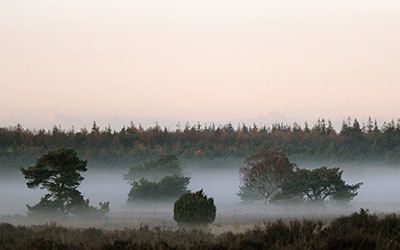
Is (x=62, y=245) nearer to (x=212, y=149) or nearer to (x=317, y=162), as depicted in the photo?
(x=317, y=162)

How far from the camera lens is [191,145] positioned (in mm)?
168125

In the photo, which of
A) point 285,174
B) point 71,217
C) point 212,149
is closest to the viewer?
point 71,217

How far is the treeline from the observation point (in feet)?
471

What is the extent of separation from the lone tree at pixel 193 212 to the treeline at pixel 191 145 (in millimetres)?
97804

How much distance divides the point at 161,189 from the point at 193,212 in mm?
24987

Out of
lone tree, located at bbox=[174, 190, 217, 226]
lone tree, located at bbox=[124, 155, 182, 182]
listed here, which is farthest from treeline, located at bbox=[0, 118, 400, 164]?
lone tree, located at bbox=[174, 190, 217, 226]

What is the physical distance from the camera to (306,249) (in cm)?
1084

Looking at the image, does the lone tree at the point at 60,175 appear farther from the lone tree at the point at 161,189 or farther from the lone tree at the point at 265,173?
the lone tree at the point at 265,173

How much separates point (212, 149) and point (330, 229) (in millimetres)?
150598

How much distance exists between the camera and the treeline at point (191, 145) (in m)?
144

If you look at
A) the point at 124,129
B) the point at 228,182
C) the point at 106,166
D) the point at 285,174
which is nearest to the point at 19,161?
the point at 106,166

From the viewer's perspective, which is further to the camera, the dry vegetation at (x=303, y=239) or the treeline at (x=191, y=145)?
the treeline at (x=191, y=145)

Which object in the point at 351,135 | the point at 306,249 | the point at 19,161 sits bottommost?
the point at 306,249

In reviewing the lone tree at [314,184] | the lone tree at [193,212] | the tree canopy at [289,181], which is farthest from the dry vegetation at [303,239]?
the tree canopy at [289,181]
